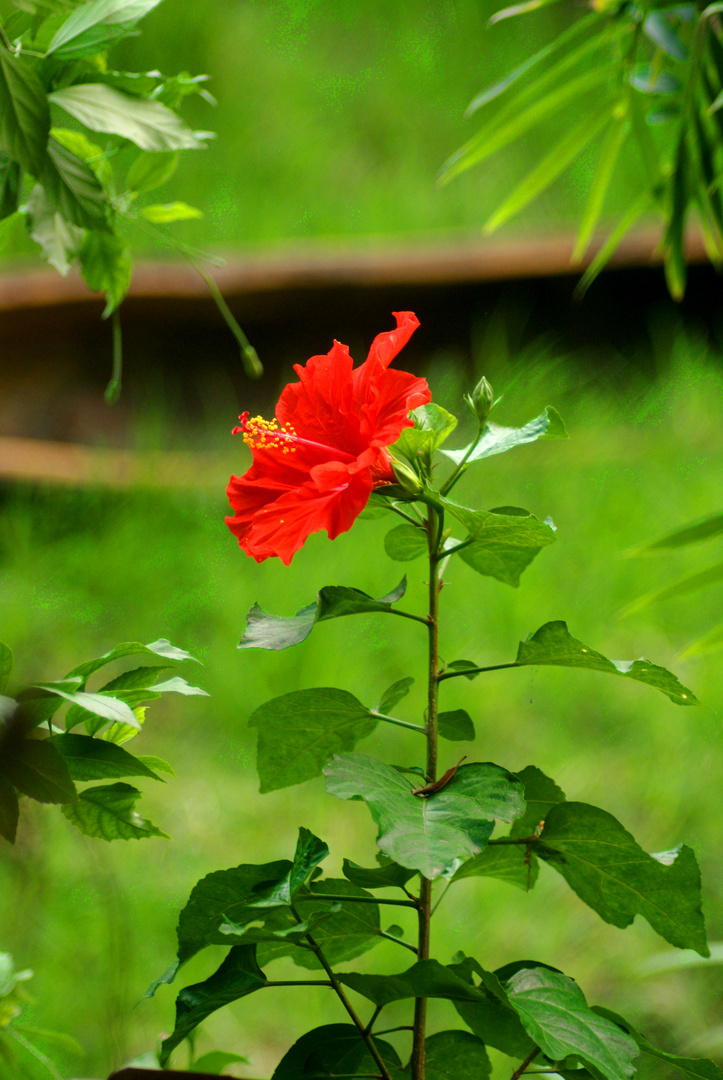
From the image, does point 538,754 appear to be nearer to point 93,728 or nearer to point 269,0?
point 93,728

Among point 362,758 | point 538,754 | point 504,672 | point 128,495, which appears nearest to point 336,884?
point 362,758

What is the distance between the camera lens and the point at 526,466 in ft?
5.47

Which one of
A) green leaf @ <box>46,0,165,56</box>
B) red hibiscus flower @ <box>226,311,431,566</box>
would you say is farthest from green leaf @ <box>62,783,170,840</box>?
green leaf @ <box>46,0,165,56</box>

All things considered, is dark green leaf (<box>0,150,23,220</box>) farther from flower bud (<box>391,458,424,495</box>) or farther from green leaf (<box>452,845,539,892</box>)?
green leaf (<box>452,845,539,892</box>)

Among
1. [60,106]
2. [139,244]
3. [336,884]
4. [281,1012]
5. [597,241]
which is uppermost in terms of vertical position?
[60,106]

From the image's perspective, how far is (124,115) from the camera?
1.45ft

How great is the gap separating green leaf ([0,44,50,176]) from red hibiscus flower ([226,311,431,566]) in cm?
15

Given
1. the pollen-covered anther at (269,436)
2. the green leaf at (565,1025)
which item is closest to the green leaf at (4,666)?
the pollen-covered anther at (269,436)

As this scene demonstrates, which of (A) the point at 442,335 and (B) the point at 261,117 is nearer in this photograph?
(A) the point at 442,335

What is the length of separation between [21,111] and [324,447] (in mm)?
197

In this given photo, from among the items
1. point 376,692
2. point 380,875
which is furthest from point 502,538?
point 376,692

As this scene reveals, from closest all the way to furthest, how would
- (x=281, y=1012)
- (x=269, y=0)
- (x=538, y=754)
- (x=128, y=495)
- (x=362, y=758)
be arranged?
(x=362, y=758) → (x=281, y=1012) → (x=538, y=754) → (x=128, y=495) → (x=269, y=0)

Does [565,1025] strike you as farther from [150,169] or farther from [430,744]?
[150,169]

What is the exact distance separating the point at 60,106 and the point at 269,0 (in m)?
2.42
